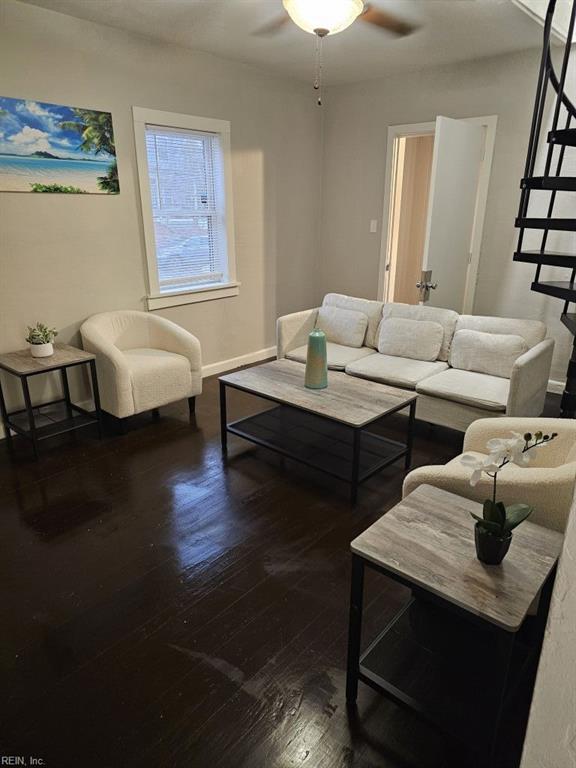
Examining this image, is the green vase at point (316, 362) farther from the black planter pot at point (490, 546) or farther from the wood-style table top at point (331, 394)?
the black planter pot at point (490, 546)

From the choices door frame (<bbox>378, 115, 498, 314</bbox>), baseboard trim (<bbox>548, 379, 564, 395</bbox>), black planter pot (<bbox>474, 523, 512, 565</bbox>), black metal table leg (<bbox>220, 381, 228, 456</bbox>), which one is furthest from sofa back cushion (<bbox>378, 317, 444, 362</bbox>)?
black planter pot (<bbox>474, 523, 512, 565</bbox>)

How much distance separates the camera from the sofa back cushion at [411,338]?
363 cm

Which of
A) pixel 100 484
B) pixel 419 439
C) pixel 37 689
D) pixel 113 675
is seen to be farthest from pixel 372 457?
pixel 37 689

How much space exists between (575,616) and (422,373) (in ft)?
9.73

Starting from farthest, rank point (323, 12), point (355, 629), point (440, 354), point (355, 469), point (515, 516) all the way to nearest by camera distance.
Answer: point (440, 354) → point (355, 469) → point (323, 12) → point (355, 629) → point (515, 516)

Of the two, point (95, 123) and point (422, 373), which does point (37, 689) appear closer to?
point (422, 373)

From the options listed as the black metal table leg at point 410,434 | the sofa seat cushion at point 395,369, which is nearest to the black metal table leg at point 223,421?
the sofa seat cushion at point 395,369

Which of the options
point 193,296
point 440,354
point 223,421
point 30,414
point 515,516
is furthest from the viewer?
point 193,296

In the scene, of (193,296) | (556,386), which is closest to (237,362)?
(193,296)

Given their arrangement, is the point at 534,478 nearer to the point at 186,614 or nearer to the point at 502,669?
the point at 502,669

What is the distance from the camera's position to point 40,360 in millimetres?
3143

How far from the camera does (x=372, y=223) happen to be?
4973 millimetres

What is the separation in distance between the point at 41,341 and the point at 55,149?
49.7 inches

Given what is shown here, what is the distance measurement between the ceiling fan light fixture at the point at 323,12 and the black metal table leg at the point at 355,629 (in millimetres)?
2518
